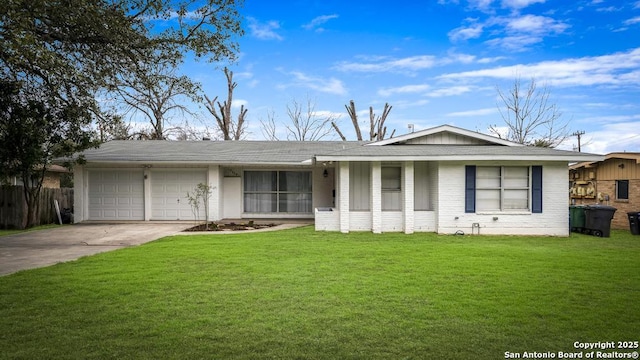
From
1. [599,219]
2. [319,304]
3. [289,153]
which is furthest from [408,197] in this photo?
[319,304]

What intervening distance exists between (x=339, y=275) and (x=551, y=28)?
1813cm

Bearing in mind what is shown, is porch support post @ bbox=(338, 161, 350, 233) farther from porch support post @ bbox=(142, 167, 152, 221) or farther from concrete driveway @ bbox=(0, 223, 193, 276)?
porch support post @ bbox=(142, 167, 152, 221)

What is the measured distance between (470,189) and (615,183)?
845 cm

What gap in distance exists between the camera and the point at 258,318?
539cm

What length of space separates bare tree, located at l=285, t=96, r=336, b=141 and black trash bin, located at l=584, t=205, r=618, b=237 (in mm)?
26731

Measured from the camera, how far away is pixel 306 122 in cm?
4066

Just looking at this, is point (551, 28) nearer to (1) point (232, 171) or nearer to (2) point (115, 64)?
(1) point (232, 171)

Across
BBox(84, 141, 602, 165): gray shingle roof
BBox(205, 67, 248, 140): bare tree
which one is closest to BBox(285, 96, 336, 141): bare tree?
BBox(205, 67, 248, 140): bare tree

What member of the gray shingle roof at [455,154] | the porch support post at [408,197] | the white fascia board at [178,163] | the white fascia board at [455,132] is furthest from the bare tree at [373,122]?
the porch support post at [408,197]

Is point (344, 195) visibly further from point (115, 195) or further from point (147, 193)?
point (115, 195)

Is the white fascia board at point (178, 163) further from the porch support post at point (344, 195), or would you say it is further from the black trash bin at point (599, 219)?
the black trash bin at point (599, 219)

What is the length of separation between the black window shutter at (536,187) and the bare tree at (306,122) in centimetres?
2662

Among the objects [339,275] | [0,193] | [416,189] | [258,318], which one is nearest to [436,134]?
[416,189]

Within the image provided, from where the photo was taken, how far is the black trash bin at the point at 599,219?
1493cm
